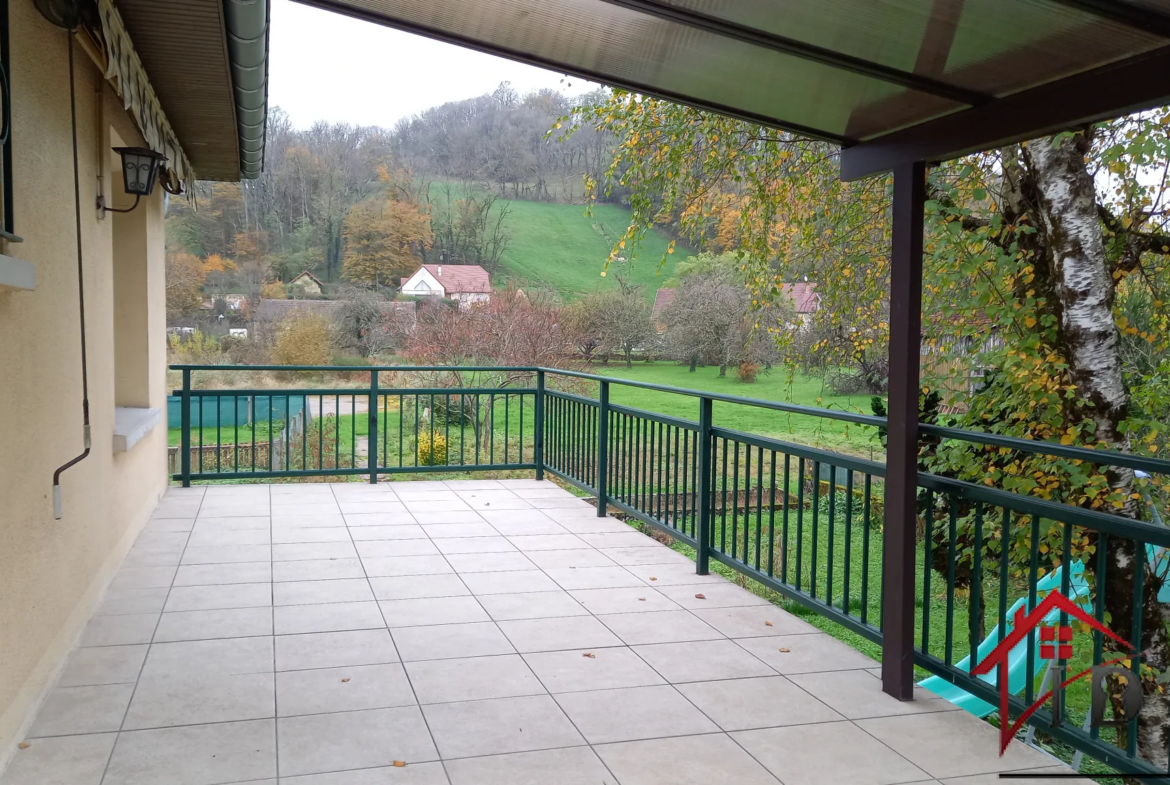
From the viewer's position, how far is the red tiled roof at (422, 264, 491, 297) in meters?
17.5

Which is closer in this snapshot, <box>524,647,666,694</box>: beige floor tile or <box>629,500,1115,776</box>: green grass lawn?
<box>524,647,666,694</box>: beige floor tile

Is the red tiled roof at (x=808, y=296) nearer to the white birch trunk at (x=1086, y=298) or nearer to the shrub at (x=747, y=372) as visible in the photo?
the white birch trunk at (x=1086, y=298)

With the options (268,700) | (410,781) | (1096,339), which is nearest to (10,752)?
(268,700)

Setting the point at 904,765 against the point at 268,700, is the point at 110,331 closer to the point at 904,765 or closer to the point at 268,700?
the point at 268,700

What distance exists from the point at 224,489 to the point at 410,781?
484 centimetres

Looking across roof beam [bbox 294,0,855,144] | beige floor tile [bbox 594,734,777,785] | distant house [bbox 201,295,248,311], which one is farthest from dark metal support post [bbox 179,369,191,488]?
distant house [bbox 201,295,248,311]

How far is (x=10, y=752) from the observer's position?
241cm

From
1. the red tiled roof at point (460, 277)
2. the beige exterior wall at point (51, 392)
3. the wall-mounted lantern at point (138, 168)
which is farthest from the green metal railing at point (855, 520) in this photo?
the red tiled roof at point (460, 277)

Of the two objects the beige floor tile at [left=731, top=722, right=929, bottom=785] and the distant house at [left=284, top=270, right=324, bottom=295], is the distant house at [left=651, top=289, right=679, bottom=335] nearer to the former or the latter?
the distant house at [left=284, top=270, right=324, bottom=295]

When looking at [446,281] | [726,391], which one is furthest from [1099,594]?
[446,281]

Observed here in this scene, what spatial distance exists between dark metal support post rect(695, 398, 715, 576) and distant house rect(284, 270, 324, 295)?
18.3 meters

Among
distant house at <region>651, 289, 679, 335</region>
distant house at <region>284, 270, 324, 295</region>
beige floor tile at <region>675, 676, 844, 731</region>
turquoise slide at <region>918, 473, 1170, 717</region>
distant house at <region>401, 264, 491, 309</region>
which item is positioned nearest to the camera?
beige floor tile at <region>675, 676, 844, 731</region>

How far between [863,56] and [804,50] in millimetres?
164

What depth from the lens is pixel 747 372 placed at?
17.6m
